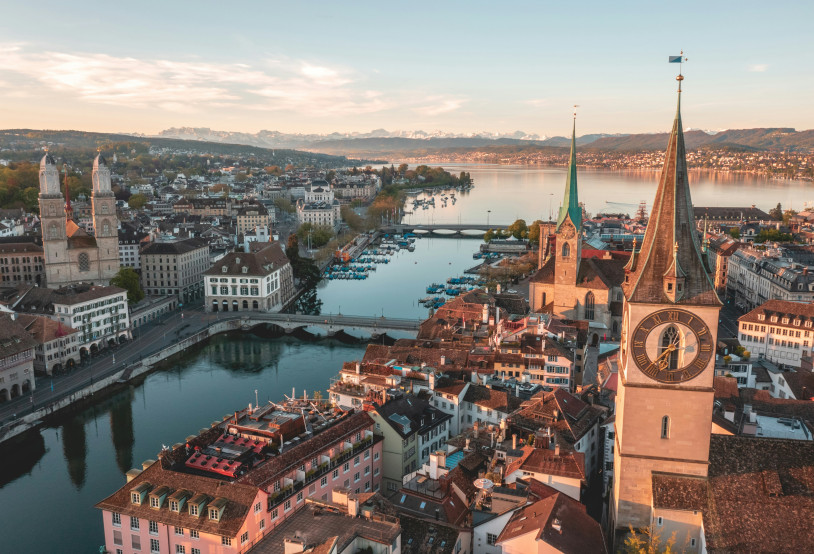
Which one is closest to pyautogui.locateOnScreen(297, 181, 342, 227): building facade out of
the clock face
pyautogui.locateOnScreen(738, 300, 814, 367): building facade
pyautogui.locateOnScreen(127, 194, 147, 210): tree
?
pyautogui.locateOnScreen(127, 194, 147, 210): tree

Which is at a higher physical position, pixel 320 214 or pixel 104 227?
pixel 104 227

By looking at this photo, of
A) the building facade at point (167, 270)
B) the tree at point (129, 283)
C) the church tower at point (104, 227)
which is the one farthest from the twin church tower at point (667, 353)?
the building facade at point (167, 270)

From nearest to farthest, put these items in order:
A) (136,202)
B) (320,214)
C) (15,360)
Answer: (15,360) < (136,202) < (320,214)

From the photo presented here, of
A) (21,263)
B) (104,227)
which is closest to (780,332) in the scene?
(104,227)

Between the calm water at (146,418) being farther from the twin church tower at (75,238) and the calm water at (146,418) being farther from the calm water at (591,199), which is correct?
the calm water at (591,199)

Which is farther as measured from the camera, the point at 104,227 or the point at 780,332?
the point at 104,227

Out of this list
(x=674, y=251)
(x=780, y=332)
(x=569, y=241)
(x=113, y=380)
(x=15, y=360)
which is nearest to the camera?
(x=674, y=251)

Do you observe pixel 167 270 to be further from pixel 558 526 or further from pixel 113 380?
pixel 558 526

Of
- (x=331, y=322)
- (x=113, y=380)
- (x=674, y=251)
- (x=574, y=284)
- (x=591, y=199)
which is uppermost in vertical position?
(x=674, y=251)
